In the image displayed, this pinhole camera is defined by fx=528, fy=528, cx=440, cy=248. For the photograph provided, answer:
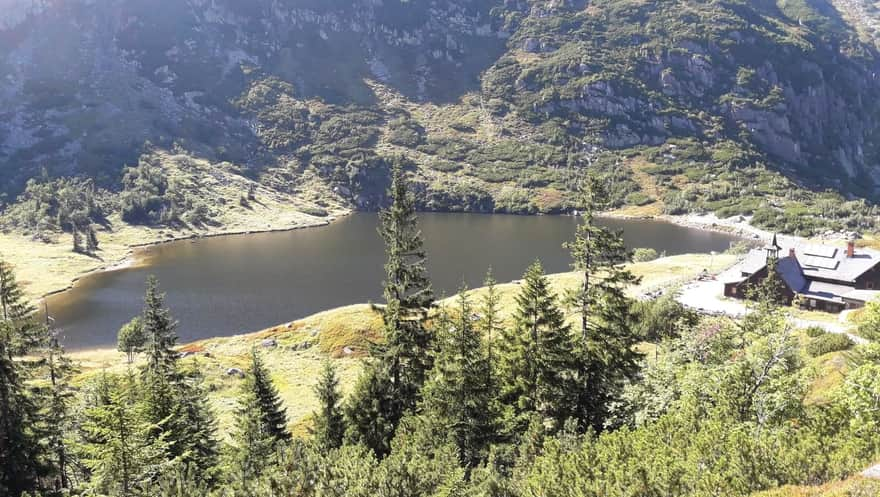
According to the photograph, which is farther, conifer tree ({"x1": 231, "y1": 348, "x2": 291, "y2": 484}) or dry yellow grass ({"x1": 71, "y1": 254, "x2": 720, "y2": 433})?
dry yellow grass ({"x1": 71, "y1": 254, "x2": 720, "y2": 433})

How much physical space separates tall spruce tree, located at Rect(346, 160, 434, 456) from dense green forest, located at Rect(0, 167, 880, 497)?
10cm

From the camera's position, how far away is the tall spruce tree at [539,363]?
1224 inches

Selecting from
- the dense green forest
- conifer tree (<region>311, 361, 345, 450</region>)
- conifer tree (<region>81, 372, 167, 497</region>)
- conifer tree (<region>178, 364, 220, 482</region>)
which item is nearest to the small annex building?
the dense green forest

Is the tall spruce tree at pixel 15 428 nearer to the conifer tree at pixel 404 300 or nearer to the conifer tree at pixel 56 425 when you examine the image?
the conifer tree at pixel 56 425

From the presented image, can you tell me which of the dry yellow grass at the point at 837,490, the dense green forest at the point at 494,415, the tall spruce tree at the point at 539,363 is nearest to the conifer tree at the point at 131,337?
the dense green forest at the point at 494,415

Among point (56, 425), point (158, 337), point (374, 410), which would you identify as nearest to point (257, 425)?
point (374, 410)

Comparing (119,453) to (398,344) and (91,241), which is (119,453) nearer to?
(398,344)

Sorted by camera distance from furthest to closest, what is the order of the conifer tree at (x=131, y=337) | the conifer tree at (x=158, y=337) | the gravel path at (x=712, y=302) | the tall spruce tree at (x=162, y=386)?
the conifer tree at (x=131, y=337)
the gravel path at (x=712, y=302)
the conifer tree at (x=158, y=337)
the tall spruce tree at (x=162, y=386)

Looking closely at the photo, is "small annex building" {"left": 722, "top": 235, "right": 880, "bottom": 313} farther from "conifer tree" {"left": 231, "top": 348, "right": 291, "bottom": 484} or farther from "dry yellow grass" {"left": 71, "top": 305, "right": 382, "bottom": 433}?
"conifer tree" {"left": 231, "top": 348, "right": 291, "bottom": 484}

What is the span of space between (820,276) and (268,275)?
119 m

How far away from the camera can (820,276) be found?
265ft

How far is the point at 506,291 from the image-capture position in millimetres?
98062

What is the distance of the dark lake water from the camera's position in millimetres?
105375

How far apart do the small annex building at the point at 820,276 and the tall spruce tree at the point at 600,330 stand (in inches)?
2135
